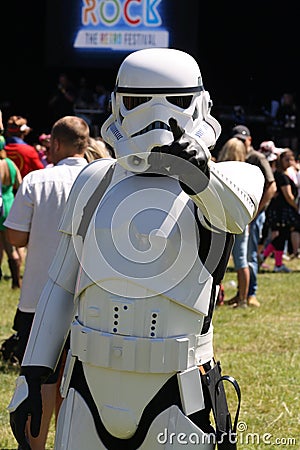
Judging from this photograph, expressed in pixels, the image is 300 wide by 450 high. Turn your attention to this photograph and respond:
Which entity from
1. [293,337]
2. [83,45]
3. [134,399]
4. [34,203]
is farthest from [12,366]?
[83,45]

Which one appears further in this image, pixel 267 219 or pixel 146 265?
pixel 267 219

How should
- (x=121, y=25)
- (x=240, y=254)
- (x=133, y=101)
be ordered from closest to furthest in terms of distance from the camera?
(x=133, y=101)
(x=240, y=254)
(x=121, y=25)

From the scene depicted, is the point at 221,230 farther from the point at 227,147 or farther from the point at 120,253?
the point at 227,147

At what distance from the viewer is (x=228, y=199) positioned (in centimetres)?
240

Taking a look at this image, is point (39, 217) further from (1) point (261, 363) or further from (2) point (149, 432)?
(1) point (261, 363)

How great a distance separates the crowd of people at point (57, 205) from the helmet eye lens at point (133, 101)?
292mm

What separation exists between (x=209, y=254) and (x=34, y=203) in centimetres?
185

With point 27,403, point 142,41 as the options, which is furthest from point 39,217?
point 142,41

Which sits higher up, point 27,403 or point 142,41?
point 27,403

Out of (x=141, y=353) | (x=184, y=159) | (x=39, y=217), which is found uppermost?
(x=184, y=159)

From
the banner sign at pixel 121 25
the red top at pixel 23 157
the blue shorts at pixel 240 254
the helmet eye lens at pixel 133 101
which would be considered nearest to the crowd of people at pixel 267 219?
the blue shorts at pixel 240 254

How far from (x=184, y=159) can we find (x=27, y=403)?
906 millimetres

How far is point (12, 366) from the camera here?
18.7ft

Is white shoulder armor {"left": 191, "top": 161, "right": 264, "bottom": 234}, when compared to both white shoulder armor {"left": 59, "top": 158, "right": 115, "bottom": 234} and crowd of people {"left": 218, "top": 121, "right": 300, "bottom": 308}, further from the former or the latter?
crowd of people {"left": 218, "top": 121, "right": 300, "bottom": 308}
